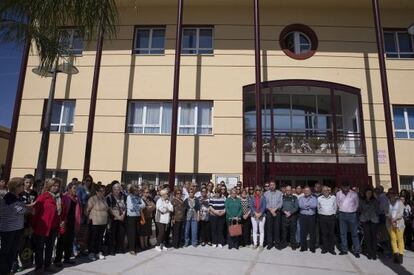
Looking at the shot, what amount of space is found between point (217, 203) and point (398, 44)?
12.2 m

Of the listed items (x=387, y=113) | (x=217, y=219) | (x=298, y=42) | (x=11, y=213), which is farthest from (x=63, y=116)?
(x=387, y=113)

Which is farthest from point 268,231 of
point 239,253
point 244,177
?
point 244,177

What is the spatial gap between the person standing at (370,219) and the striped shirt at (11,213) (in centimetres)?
804

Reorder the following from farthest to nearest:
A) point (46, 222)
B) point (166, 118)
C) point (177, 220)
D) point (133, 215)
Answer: point (166, 118) < point (177, 220) < point (133, 215) < point (46, 222)

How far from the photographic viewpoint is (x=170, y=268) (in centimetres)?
702

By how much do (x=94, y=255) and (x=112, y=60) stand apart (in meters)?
10.1

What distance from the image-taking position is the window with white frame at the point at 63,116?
591 inches

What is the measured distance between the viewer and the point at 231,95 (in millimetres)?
14711

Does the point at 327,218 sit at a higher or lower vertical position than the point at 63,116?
lower

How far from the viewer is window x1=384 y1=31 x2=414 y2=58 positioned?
15.5m

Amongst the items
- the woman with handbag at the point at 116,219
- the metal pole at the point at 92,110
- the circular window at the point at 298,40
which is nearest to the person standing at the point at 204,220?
the woman with handbag at the point at 116,219

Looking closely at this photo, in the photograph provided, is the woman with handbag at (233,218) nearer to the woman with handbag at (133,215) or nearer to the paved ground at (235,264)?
the paved ground at (235,264)

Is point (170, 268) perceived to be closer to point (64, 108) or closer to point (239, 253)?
point (239, 253)

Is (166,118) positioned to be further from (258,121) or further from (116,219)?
(116,219)
